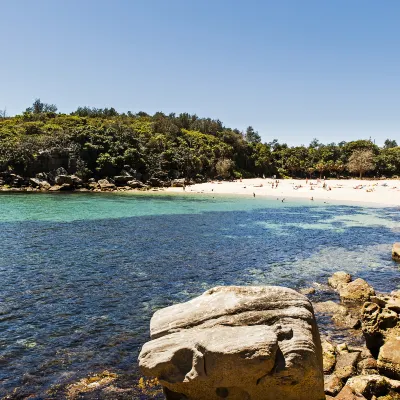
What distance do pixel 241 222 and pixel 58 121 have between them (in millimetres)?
97203

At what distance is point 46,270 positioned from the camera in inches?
898

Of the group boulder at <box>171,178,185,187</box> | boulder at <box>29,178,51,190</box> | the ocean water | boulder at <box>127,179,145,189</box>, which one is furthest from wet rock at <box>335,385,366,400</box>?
boulder at <box>171,178,185,187</box>

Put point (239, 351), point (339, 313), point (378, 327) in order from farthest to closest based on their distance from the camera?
point (339, 313) < point (378, 327) < point (239, 351)

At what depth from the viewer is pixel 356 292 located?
19.2 m

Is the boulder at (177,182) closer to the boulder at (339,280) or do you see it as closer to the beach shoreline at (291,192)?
the beach shoreline at (291,192)

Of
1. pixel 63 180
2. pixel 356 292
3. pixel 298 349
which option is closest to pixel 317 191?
pixel 63 180

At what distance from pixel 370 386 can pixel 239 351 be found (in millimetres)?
5112

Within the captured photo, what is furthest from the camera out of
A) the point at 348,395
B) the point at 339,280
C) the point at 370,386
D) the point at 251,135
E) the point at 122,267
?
the point at 251,135

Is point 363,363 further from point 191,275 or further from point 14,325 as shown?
→ point 14,325

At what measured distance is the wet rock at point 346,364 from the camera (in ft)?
37.1

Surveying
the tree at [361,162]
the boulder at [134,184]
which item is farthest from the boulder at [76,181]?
the tree at [361,162]

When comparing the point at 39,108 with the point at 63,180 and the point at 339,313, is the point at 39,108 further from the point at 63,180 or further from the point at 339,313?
the point at 339,313

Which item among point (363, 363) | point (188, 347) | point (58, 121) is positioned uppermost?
point (58, 121)

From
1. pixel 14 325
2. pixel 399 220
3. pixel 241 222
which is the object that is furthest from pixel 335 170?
pixel 14 325
